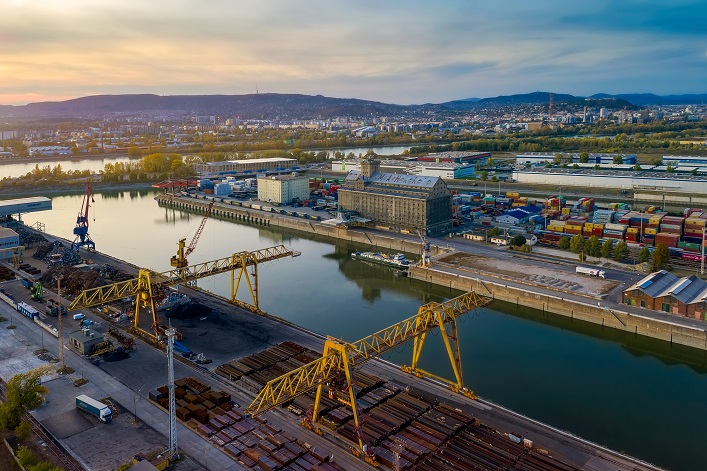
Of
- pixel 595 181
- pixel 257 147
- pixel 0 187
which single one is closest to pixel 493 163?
pixel 595 181

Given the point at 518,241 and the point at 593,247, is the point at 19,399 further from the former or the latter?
the point at 593,247

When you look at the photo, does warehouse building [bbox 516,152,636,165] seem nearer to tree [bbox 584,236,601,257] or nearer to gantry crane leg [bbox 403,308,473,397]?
tree [bbox 584,236,601,257]

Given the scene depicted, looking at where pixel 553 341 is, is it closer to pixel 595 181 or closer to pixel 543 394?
pixel 543 394

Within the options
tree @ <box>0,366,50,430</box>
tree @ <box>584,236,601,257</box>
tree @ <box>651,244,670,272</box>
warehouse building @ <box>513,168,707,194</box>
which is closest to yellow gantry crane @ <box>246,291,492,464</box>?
tree @ <box>0,366,50,430</box>

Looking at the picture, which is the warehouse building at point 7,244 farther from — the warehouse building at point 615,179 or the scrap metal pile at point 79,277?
the warehouse building at point 615,179

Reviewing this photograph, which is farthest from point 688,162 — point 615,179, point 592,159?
point 615,179

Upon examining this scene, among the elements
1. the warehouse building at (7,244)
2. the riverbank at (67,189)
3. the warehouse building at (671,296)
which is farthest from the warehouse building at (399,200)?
the riverbank at (67,189)
